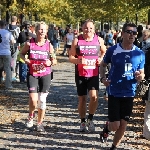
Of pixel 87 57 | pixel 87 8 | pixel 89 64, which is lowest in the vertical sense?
pixel 89 64

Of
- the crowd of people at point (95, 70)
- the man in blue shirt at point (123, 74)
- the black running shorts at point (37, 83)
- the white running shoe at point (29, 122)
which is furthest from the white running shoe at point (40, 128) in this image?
the man in blue shirt at point (123, 74)

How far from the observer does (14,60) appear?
12.8m

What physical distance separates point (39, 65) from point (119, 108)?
1983 mm

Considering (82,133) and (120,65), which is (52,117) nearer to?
(82,133)

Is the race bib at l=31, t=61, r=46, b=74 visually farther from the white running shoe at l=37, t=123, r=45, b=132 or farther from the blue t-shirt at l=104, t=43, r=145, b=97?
the blue t-shirt at l=104, t=43, r=145, b=97

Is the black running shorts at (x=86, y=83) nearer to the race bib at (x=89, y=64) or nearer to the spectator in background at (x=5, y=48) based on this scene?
the race bib at (x=89, y=64)

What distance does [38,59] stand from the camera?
277 inches

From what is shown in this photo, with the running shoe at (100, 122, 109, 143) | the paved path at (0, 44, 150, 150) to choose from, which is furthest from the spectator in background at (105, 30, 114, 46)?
the running shoe at (100, 122, 109, 143)

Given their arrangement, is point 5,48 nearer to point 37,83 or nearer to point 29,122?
point 29,122

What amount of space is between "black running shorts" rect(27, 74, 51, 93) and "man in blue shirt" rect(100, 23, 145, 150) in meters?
1.64

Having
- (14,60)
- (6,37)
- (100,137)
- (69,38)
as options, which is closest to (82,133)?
(100,137)

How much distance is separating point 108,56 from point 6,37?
6186mm

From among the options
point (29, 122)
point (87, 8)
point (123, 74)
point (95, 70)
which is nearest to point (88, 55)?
point (95, 70)

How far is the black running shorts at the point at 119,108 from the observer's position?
550 cm
